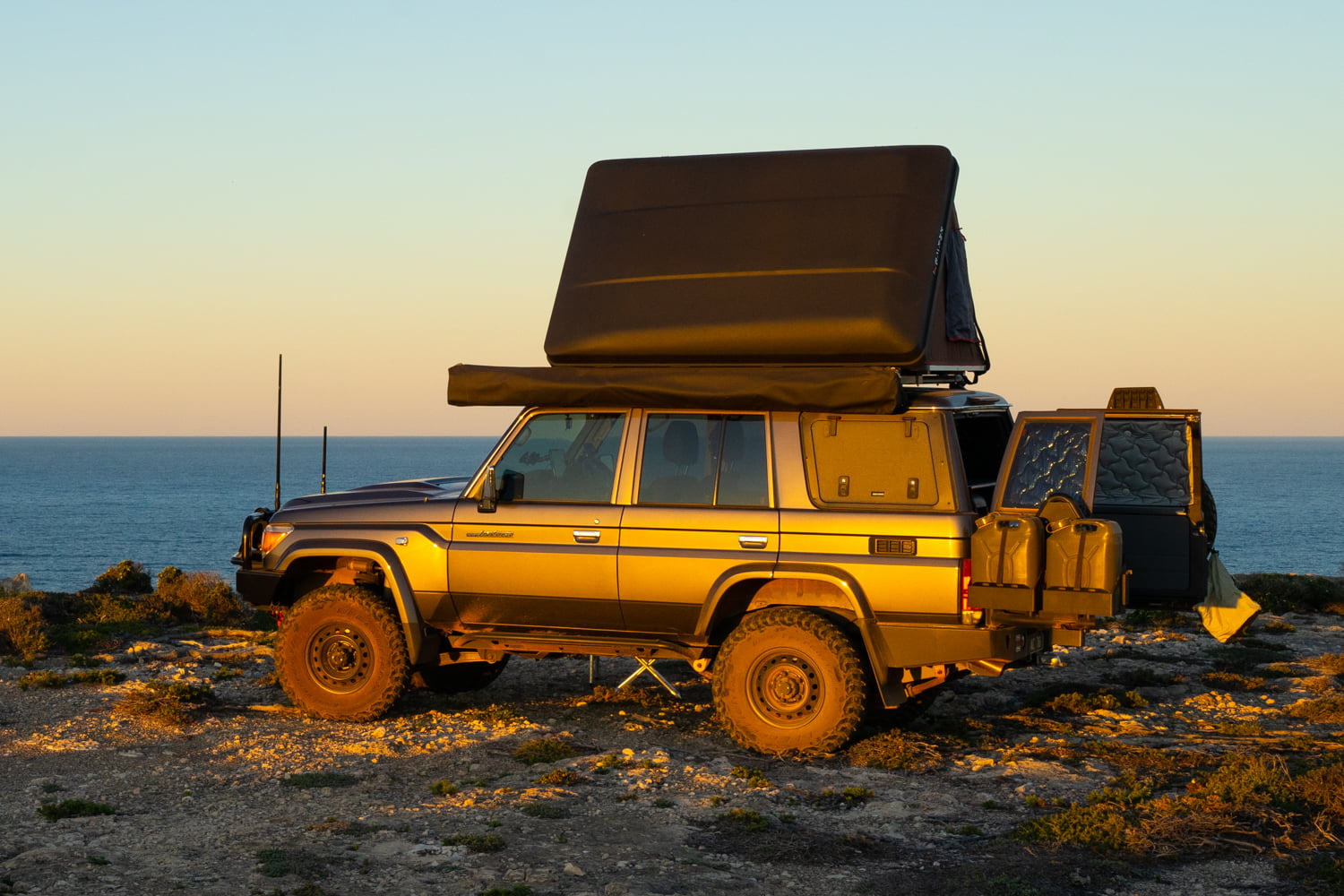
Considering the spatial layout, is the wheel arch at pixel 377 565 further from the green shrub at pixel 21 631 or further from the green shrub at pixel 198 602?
the green shrub at pixel 198 602

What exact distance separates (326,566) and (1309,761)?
680cm

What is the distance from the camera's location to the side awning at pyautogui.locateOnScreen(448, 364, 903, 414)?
27.0 ft

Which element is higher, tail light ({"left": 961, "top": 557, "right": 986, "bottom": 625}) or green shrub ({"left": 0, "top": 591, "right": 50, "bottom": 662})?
tail light ({"left": 961, "top": 557, "right": 986, "bottom": 625})

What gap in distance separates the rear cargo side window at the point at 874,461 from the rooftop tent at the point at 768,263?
0.42 meters

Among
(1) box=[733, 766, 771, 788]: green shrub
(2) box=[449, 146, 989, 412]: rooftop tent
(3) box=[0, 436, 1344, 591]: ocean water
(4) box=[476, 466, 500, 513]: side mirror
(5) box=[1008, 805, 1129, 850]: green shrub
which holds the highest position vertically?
(2) box=[449, 146, 989, 412]: rooftop tent

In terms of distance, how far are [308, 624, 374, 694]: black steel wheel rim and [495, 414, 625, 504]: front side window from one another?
1.62m

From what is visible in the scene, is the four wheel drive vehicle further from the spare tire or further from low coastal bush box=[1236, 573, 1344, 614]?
low coastal bush box=[1236, 573, 1344, 614]

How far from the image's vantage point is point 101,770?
8461 mm

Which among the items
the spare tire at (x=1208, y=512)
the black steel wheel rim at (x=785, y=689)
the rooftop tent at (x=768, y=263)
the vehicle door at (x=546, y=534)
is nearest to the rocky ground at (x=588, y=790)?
the black steel wheel rim at (x=785, y=689)

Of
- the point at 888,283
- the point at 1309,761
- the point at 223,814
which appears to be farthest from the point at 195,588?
the point at 1309,761

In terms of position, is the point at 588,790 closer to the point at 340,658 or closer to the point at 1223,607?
the point at 340,658

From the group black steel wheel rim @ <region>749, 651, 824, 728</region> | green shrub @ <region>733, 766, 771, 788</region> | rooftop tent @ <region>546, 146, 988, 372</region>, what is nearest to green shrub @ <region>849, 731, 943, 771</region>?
black steel wheel rim @ <region>749, 651, 824, 728</region>

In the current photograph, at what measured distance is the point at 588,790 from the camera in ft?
25.9

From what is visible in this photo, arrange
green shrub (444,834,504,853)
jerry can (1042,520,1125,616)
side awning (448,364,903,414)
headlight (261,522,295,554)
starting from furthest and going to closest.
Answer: headlight (261,522,295,554) → side awning (448,364,903,414) → jerry can (1042,520,1125,616) → green shrub (444,834,504,853)
